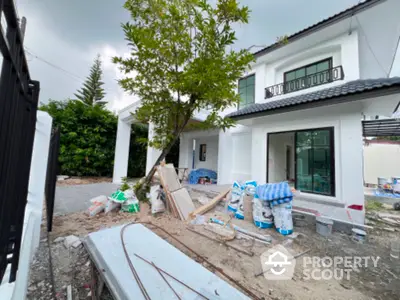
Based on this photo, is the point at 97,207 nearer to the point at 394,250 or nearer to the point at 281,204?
the point at 281,204

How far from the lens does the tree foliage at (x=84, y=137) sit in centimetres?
820

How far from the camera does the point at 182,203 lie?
4270 mm

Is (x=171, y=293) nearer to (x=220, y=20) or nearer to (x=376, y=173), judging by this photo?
(x=220, y=20)

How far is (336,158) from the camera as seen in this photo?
16.1 feet

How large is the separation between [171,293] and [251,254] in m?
1.85

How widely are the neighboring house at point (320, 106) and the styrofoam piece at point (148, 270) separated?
4096mm

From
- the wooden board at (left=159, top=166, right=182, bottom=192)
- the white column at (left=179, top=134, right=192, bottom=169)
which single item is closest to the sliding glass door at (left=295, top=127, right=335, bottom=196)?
the wooden board at (left=159, top=166, right=182, bottom=192)

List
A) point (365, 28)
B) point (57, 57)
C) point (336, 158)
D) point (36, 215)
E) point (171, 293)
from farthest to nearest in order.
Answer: point (57, 57)
point (365, 28)
point (336, 158)
point (36, 215)
point (171, 293)

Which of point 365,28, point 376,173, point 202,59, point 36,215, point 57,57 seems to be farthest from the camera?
point 376,173

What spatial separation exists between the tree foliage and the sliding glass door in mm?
7298

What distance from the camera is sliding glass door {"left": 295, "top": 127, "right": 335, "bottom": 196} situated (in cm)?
505

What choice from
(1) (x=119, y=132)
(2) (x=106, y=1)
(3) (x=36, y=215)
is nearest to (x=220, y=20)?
(2) (x=106, y=1)

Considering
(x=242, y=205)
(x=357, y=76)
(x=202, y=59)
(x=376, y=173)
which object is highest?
(x=357, y=76)

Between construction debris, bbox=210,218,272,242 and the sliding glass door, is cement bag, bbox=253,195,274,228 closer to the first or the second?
construction debris, bbox=210,218,272,242
